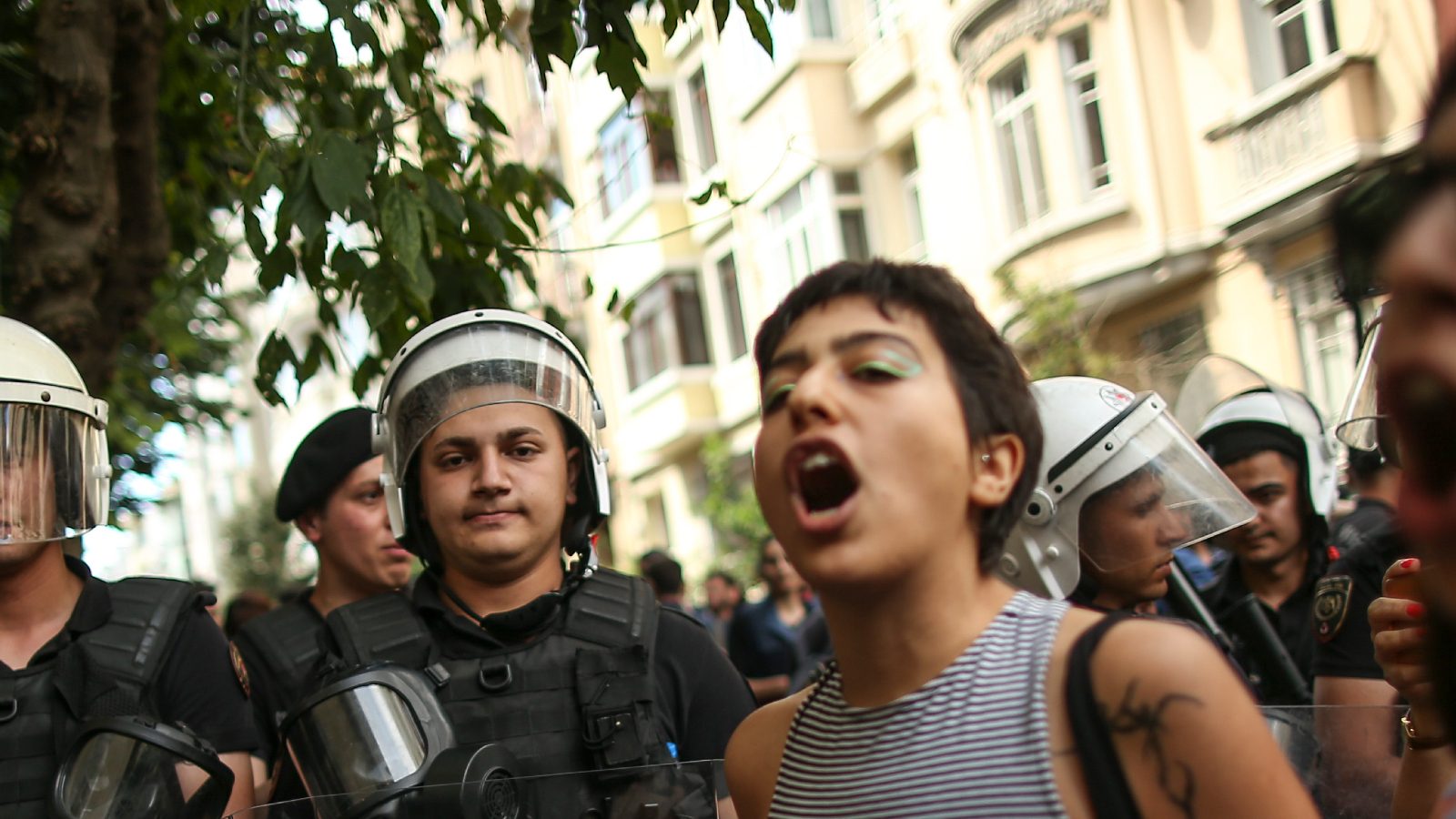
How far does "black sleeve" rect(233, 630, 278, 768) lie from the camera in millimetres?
3770

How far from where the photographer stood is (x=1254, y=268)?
13.4 metres

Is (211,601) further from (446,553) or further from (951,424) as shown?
(951,424)

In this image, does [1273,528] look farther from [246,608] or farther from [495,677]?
[246,608]

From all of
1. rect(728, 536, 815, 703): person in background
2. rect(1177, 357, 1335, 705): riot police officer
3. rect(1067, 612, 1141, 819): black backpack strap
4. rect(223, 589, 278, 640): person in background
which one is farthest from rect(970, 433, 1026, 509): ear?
rect(223, 589, 278, 640): person in background

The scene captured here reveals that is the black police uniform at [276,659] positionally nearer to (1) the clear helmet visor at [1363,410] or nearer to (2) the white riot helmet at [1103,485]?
(2) the white riot helmet at [1103,485]

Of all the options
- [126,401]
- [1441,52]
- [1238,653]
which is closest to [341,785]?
[1441,52]

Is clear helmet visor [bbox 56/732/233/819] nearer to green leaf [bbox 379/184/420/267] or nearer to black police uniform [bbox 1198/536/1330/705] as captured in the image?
green leaf [bbox 379/184/420/267]

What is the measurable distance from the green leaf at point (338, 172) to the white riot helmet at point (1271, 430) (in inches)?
103

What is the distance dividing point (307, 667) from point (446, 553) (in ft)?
2.74

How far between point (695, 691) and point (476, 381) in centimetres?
81

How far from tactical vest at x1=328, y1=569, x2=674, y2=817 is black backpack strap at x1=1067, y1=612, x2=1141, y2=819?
1.42m

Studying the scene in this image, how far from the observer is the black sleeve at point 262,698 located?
377cm

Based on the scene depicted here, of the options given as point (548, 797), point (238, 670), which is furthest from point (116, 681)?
point (548, 797)

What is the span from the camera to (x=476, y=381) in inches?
131
